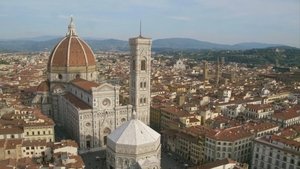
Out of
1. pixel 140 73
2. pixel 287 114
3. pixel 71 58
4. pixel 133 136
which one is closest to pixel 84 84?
pixel 71 58

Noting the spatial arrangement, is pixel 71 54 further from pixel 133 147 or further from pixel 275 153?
pixel 275 153

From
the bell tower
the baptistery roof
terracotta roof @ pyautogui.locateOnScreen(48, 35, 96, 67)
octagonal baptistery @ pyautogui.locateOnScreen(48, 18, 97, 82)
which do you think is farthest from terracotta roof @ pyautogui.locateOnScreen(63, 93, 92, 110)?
the baptistery roof

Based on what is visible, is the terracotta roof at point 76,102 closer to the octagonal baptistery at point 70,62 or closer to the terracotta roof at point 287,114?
the octagonal baptistery at point 70,62

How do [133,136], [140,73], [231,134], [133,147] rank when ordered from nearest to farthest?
1. [133,147]
2. [133,136]
3. [231,134]
4. [140,73]

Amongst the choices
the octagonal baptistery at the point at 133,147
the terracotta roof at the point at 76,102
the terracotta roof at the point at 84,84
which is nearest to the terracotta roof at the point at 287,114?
the octagonal baptistery at the point at 133,147

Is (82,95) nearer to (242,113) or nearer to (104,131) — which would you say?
(104,131)

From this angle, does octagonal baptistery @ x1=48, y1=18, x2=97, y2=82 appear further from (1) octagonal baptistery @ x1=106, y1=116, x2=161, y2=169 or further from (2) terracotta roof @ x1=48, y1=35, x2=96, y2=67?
(1) octagonal baptistery @ x1=106, y1=116, x2=161, y2=169
